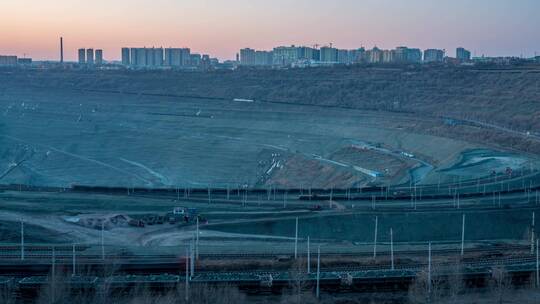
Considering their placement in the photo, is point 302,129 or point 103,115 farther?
point 103,115

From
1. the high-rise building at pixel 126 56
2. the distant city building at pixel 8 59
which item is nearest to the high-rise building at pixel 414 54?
the high-rise building at pixel 126 56

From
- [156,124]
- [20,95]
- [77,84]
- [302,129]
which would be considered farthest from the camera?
[77,84]

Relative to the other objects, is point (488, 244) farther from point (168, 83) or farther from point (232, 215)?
point (168, 83)

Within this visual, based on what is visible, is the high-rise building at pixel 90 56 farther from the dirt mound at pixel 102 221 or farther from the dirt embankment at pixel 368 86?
the dirt mound at pixel 102 221

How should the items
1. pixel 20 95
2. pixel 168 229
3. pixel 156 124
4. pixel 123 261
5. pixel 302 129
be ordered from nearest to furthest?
pixel 123 261, pixel 168 229, pixel 302 129, pixel 156 124, pixel 20 95

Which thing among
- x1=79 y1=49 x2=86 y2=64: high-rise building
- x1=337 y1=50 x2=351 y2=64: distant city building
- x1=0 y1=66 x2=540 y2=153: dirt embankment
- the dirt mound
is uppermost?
x1=337 y1=50 x2=351 y2=64: distant city building

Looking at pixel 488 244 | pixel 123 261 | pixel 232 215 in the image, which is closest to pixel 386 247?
pixel 488 244

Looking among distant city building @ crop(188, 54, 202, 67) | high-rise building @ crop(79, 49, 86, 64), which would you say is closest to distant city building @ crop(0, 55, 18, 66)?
high-rise building @ crop(79, 49, 86, 64)

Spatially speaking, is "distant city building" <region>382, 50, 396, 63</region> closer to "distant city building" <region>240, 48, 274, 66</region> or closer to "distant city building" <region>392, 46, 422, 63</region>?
"distant city building" <region>392, 46, 422, 63</region>
